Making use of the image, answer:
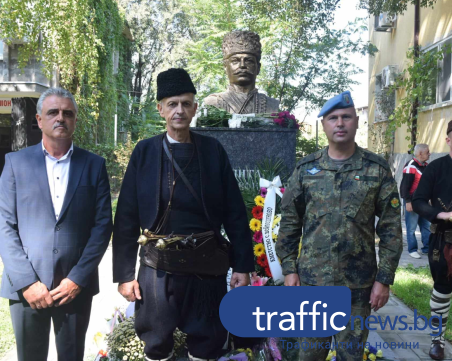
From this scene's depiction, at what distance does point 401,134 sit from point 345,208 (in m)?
13.1

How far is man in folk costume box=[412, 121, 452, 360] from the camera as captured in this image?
3.44 metres

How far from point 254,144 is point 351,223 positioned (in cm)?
270

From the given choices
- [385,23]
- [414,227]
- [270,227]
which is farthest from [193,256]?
[385,23]

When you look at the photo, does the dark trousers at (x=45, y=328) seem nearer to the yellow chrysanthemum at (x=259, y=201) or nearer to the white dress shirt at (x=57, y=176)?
the white dress shirt at (x=57, y=176)

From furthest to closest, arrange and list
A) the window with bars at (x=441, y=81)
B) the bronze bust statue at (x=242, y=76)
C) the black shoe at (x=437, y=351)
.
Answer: the window with bars at (x=441, y=81) < the bronze bust statue at (x=242, y=76) < the black shoe at (x=437, y=351)

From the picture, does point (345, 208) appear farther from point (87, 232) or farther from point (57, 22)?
point (57, 22)

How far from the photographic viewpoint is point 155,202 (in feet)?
8.32

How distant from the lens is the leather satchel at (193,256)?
8.08 feet

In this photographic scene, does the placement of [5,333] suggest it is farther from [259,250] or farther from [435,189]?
[435,189]

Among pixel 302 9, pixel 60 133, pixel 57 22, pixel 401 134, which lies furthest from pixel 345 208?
pixel 401 134

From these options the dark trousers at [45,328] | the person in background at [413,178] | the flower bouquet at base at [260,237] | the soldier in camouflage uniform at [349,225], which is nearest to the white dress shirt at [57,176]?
the dark trousers at [45,328]

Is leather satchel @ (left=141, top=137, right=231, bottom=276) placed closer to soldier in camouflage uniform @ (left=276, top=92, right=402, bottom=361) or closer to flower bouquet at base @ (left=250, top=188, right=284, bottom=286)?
soldier in camouflage uniform @ (left=276, top=92, right=402, bottom=361)

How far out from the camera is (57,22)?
997cm

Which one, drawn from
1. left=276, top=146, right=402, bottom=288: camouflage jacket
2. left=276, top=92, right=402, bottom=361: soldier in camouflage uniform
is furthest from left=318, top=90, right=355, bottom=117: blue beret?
left=276, top=146, right=402, bottom=288: camouflage jacket
